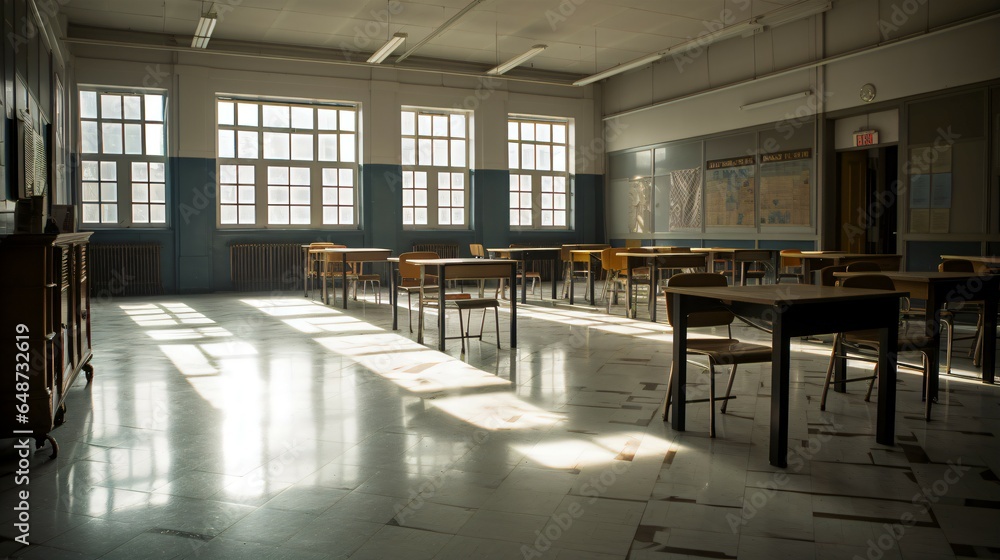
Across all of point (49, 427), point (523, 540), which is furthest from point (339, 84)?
point (523, 540)

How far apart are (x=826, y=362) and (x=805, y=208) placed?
5.97 metres

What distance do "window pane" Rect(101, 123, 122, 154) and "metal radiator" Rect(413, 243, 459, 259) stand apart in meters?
5.62

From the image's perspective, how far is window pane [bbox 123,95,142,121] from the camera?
12.3 metres

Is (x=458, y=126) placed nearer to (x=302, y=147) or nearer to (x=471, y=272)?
(x=302, y=147)

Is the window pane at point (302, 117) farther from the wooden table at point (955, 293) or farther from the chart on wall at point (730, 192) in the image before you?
the wooden table at point (955, 293)

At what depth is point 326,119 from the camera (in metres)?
13.9

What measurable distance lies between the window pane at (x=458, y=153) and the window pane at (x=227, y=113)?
14.4 ft

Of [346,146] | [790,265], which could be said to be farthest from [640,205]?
[346,146]

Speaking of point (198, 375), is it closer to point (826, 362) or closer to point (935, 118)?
point (826, 362)

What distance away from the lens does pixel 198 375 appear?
17.4ft

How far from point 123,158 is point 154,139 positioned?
62 cm

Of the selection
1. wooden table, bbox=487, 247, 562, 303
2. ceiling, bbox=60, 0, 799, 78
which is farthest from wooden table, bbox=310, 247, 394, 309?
ceiling, bbox=60, 0, 799, 78

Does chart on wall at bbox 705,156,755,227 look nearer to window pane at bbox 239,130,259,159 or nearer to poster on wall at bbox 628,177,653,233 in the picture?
poster on wall at bbox 628,177,653,233

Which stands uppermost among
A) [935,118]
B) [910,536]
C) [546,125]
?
[546,125]
